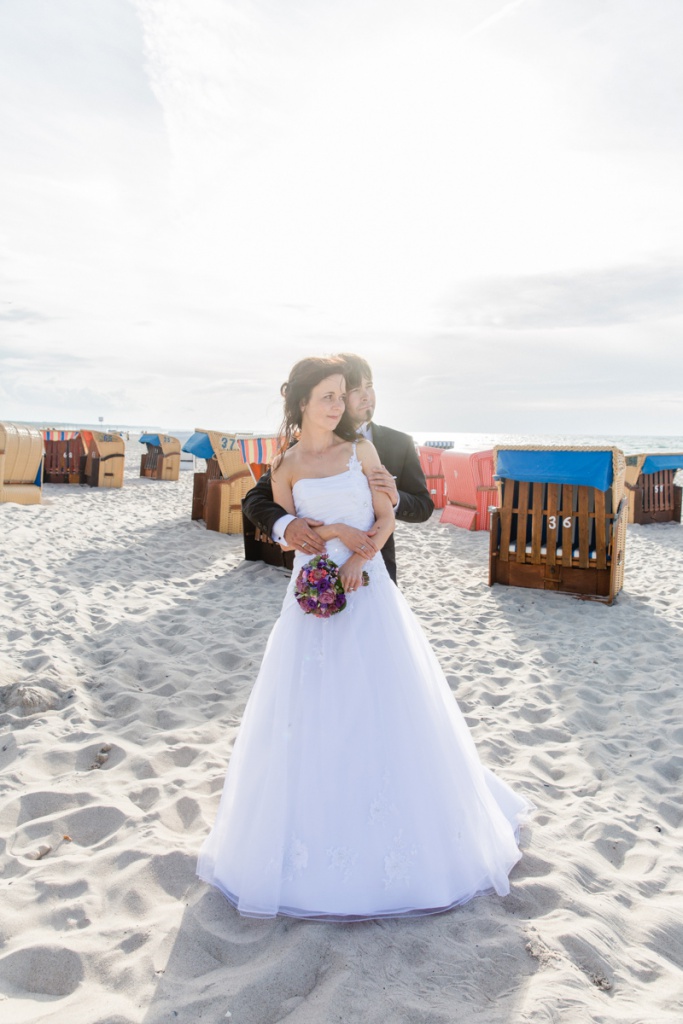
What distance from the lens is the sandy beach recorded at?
6.43ft

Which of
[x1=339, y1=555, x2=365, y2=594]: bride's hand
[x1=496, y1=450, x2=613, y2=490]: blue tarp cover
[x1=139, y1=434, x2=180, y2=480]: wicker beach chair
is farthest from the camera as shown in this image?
[x1=139, y1=434, x2=180, y2=480]: wicker beach chair

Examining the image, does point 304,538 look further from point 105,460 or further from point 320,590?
point 105,460

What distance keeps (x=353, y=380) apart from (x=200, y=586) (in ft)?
16.0

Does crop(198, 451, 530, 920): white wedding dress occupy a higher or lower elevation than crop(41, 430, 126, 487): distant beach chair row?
lower

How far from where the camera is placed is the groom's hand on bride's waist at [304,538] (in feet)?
8.13

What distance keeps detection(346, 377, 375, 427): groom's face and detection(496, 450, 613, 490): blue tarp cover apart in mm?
4547

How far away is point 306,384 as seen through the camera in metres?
2.52

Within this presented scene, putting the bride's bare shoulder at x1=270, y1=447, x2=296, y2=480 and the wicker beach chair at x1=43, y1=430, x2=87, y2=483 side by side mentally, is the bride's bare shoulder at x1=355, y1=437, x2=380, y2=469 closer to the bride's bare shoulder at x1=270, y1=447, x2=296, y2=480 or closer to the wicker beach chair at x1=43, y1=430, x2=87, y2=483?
the bride's bare shoulder at x1=270, y1=447, x2=296, y2=480

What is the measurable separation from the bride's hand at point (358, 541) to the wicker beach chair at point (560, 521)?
4883mm

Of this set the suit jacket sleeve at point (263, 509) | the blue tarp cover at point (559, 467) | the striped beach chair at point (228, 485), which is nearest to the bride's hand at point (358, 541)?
the suit jacket sleeve at point (263, 509)

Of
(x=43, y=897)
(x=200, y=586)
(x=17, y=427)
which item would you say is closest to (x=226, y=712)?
(x=43, y=897)

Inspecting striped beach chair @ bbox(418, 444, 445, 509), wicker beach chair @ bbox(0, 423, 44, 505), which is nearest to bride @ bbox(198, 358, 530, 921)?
wicker beach chair @ bbox(0, 423, 44, 505)

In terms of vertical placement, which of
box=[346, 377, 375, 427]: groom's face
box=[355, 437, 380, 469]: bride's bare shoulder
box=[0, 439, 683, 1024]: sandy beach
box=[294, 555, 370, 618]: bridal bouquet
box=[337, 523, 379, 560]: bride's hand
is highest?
box=[346, 377, 375, 427]: groom's face

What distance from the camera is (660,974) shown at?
209 cm
